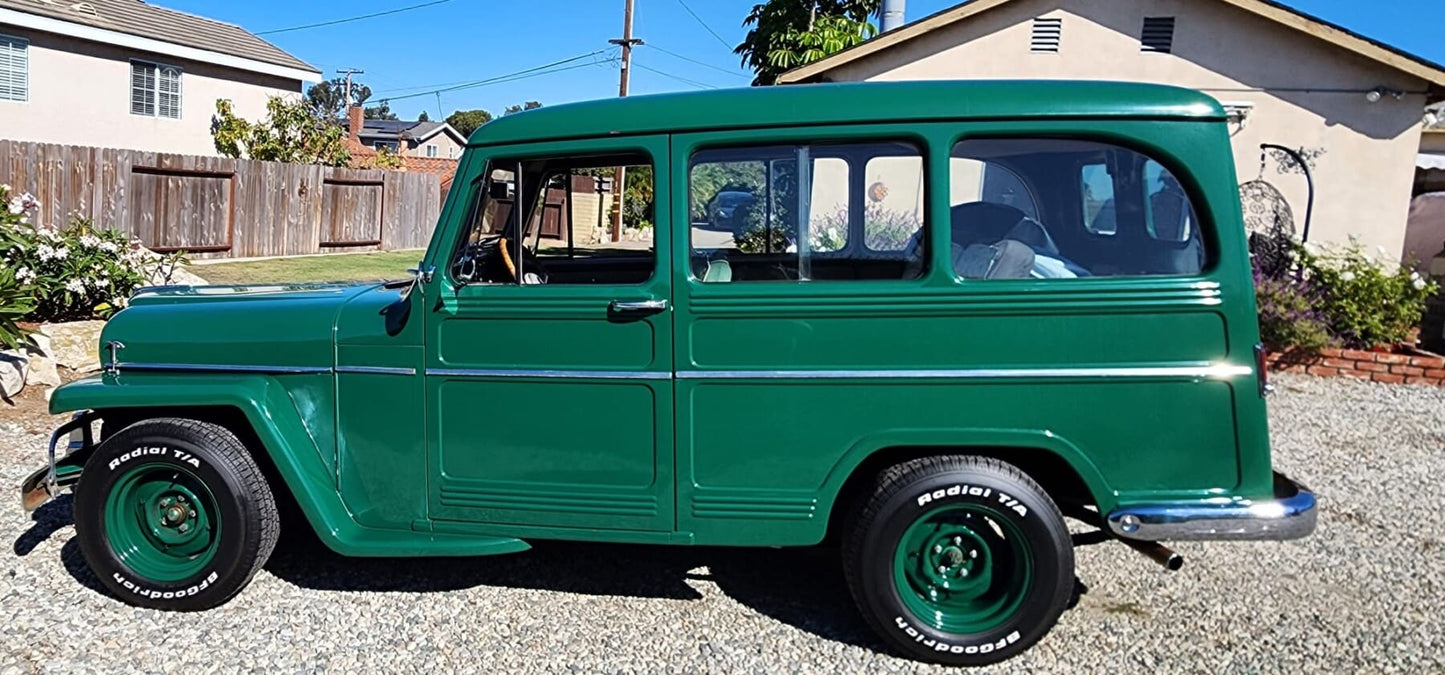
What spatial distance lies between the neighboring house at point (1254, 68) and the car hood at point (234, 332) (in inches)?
349

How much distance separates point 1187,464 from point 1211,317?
1.68ft

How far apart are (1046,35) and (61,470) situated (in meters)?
11.1

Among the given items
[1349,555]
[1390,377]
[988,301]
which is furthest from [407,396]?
[1390,377]

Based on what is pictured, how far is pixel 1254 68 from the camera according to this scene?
11.7m

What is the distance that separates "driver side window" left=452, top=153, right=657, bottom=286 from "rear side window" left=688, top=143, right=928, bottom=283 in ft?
0.72

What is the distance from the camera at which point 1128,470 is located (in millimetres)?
3557

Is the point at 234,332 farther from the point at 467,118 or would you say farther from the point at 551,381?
the point at 467,118

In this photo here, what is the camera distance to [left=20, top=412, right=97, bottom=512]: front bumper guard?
408cm

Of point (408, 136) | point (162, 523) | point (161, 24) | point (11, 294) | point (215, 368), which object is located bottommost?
point (162, 523)

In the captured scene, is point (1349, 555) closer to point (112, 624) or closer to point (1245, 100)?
point (112, 624)

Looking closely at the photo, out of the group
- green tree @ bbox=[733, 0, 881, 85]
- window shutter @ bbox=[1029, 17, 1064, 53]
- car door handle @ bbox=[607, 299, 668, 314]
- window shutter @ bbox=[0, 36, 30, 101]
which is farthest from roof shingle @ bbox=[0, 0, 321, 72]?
car door handle @ bbox=[607, 299, 668, 314]

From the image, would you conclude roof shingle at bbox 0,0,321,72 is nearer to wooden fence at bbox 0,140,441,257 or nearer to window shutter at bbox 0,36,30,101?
window shutter at bbox 0,36,30,101

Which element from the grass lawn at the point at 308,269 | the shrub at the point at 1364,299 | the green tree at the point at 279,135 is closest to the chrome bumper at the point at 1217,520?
the shrub at the point at 1364,299

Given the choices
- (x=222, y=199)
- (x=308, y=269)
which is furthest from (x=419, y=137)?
(x=308, y=269)
